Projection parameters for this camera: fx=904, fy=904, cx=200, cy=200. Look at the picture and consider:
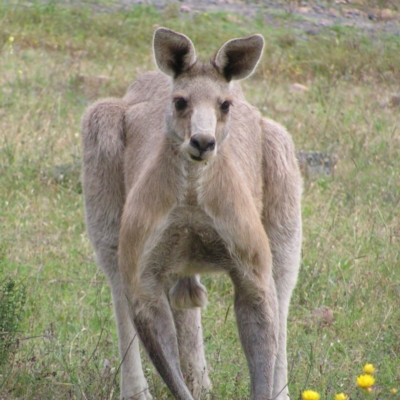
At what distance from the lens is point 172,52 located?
4.23 metres

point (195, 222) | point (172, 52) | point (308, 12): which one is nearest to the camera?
point (195, 222)

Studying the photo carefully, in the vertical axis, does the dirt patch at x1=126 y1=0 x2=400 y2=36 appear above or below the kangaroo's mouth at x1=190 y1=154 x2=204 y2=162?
below

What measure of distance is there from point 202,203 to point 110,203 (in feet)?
3.27

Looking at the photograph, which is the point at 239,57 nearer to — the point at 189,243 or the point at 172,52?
the point at 172,52

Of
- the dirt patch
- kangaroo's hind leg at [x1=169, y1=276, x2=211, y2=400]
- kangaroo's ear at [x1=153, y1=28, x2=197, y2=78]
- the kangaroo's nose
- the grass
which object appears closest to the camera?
the kangaroo's nose

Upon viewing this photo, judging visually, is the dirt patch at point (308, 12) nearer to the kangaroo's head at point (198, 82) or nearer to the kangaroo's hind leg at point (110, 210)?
the kangaroo's hind leg at point (110, 210)

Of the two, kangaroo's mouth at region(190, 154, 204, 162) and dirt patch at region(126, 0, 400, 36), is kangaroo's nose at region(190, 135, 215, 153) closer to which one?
kangaroo's mouth at region(190, 154, 204, 162)

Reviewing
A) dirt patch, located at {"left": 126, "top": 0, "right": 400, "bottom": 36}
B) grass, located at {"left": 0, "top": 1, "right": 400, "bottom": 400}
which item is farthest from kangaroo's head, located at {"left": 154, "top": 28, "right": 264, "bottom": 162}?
dirt patch, located at {"left": 126, "top": 0, "right": 400, "bottom": 36}

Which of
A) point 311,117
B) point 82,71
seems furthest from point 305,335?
point 82,71

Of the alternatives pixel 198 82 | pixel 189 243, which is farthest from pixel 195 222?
pixel 198 82

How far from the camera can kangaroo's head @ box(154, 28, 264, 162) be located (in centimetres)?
389

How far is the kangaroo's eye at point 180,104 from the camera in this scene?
4023 millimetres

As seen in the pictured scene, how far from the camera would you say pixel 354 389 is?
459cm

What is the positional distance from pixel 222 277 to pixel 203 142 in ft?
7.92
